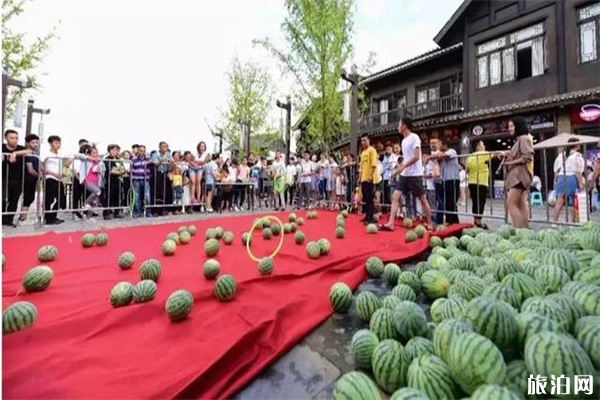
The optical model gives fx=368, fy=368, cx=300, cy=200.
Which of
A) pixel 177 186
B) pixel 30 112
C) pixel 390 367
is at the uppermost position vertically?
pixel 30 112

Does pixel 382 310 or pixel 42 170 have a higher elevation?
pixel 42 170

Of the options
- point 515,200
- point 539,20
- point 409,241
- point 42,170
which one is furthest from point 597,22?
point 42,170

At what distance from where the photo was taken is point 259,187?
13.4m

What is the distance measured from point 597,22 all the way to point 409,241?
588 inches

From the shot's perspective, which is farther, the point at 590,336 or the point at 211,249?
the point at 211,249

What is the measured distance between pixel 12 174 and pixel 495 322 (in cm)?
812

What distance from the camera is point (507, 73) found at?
55.0ft

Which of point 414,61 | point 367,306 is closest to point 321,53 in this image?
point 414,61

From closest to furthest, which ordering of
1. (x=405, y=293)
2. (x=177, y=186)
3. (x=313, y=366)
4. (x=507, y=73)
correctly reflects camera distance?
(x=313, y=366)
(x=405, y=293)
(x=177, y=186)
(x=507, y=73)

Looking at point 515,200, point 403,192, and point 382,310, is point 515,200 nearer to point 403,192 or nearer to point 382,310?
point 403,192

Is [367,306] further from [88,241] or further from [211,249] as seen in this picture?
[88,241]

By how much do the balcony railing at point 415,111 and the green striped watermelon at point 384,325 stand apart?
1985cm

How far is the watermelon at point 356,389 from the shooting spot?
1310mm

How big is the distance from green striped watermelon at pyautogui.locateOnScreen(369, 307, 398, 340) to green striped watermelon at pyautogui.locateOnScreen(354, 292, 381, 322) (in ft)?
0.93
